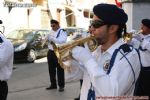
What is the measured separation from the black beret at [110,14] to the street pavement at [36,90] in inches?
312

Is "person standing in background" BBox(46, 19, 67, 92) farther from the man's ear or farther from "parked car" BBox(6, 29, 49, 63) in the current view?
the man's ear

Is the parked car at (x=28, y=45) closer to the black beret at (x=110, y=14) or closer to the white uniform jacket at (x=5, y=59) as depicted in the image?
the white uniform jacket at (x=5, y=59)

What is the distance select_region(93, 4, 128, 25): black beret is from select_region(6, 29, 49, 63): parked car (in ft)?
55.3

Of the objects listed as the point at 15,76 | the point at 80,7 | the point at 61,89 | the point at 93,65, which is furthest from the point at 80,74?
the point at 80,7

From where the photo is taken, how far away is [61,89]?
479 inches

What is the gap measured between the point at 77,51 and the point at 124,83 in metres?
0.37

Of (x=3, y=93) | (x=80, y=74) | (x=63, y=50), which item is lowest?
(x=3, y=93)

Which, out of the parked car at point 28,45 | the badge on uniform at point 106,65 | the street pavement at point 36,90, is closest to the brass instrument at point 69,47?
the badge on uniform at point 106,65

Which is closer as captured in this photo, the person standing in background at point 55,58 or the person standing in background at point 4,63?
the person standing in background at point 4,63

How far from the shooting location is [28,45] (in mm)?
20719

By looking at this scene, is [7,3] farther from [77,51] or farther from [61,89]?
[77,51]

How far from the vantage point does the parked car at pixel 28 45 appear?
803 inches

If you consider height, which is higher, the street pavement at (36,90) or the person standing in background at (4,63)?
the person standing in background at (4,63)

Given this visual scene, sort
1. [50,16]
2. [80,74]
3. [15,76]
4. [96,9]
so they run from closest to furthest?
[96,9] → [80,74] → [15,76] → [50,16]
